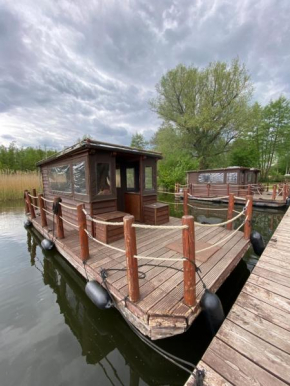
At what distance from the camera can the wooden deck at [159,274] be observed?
1700 millimetres

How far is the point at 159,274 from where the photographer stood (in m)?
2.42

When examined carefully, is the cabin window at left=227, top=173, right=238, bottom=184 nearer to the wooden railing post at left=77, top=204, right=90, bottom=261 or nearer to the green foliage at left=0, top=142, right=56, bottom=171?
the wooden railing post at left=77, top=204, right=90, bottom=261

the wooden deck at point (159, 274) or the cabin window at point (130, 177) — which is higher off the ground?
the cabin window at point (130, 177)

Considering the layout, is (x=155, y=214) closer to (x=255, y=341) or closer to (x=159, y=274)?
(x=159, y=274)

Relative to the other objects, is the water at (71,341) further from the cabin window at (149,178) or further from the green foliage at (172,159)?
the green foliage at (172,159)

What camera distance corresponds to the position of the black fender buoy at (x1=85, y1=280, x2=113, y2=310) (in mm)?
2166

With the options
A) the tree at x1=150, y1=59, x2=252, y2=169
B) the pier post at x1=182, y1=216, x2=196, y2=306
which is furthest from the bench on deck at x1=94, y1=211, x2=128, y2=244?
the tree at x1=150, y1=59, x2=252, y2=169

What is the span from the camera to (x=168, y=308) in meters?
1.77

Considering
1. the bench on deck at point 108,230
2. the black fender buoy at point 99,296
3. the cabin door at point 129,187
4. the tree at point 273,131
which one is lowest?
the black fender buoy at point 99,296

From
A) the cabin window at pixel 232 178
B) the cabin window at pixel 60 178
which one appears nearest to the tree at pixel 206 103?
the cabin window at pixel 232 178

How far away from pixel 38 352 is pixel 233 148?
61.4 feet

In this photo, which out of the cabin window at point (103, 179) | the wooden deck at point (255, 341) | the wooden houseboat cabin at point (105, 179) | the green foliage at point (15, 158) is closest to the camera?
the wooden deck at point (255, 341)

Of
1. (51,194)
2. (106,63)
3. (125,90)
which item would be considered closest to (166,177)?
(125,90)

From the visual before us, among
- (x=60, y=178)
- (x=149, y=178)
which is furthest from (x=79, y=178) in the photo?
(x=149, y=178)
